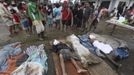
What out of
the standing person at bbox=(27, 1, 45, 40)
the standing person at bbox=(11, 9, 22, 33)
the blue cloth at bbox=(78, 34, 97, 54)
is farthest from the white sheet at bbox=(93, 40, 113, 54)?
the standing person at bbox=(11, 9, 22, 33)

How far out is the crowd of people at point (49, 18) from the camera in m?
9.15

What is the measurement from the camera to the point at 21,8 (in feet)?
42.2

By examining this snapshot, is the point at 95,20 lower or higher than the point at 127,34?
higher

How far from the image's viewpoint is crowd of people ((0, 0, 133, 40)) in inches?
360

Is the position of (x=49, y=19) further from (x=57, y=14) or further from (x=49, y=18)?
(x=57, y=14)

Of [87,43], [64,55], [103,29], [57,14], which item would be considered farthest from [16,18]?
[103,29]

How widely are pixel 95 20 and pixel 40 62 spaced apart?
20.5 feet

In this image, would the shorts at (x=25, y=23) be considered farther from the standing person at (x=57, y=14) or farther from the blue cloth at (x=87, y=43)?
the blue cloth at (x=87, y=43)

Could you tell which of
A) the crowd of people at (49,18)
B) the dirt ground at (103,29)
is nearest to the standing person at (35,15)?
the crowd of people at (49,18)

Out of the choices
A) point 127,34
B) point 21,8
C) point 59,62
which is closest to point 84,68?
point 59,62

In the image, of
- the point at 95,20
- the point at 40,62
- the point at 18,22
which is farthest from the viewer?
the point at 95,20

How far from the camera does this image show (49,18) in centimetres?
1238

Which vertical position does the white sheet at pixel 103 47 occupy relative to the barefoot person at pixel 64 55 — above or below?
below

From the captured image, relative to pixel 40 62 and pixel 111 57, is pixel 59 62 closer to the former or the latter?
pixel 40 62
